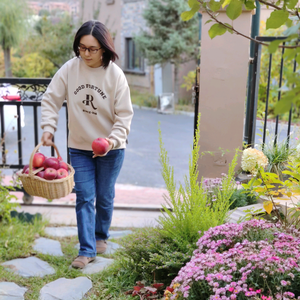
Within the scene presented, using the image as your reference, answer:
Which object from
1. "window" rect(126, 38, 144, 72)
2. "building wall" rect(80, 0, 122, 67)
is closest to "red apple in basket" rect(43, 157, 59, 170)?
"window" rect(126, 38, 144, 72)

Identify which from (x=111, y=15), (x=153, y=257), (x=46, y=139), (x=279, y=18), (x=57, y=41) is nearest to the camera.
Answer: (x=279, y=18)

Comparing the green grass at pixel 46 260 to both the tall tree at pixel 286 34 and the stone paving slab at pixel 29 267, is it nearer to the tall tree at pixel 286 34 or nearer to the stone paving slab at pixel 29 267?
the stone paving slab at pixel 29 267

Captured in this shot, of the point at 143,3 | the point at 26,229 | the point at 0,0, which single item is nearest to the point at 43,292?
the point at 26,229

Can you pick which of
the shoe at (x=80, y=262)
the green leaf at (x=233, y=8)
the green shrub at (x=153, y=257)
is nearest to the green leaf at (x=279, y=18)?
the green leaf at (x=233, y=8)

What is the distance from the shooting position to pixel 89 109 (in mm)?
3043

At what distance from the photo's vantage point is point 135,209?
15.5ft

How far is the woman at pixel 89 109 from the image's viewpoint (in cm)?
295

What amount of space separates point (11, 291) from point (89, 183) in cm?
92

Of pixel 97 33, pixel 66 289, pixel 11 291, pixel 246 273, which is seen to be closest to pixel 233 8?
pixel 246 273

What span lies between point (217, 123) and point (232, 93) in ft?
0.95

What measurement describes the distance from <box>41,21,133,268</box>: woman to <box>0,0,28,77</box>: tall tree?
17.0m

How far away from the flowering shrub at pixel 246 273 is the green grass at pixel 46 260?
590 mm

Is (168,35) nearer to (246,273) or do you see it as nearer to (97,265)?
(97,265)

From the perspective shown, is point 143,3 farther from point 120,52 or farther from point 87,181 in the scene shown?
point 87,181
